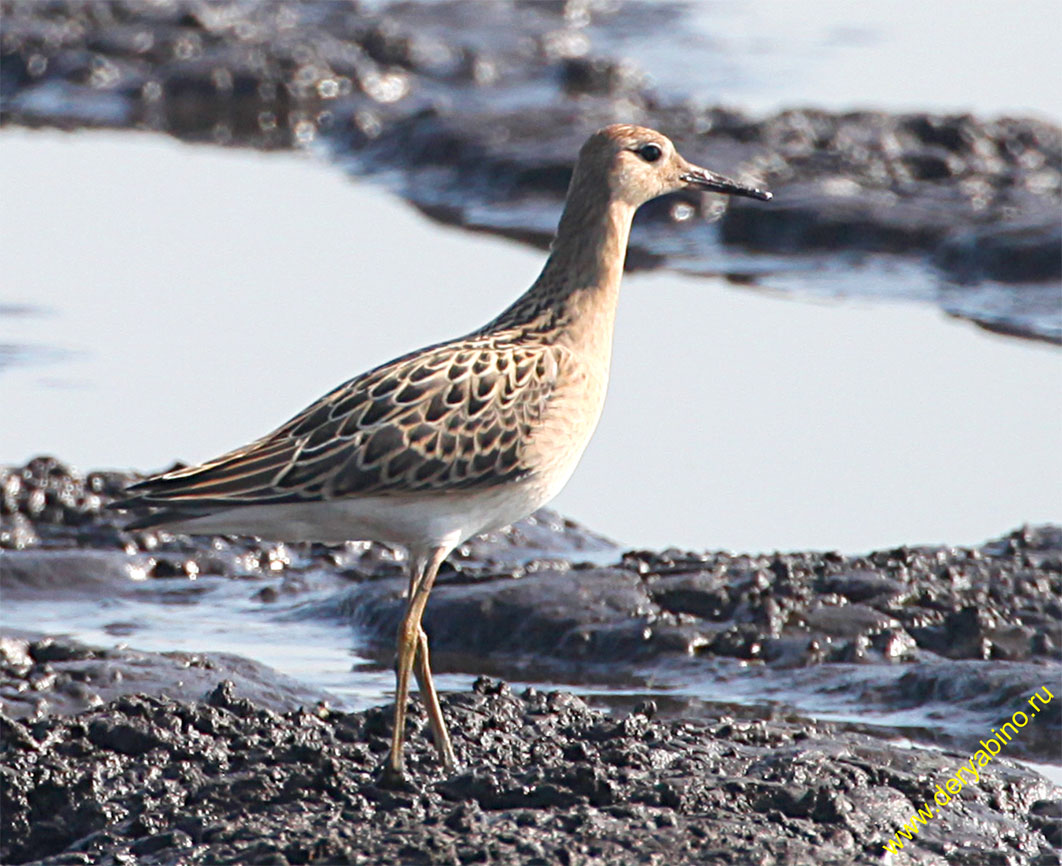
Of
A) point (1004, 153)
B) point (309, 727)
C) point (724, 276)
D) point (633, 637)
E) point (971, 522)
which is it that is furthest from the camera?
point (1004, 153)

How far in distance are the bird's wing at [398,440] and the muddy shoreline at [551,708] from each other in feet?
2.56

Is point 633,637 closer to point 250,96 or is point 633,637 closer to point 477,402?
point 477,402

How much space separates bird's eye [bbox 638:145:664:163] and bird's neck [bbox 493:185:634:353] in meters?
0.27

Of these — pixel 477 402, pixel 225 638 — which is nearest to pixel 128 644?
pixel 225 638

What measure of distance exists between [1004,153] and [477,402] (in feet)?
37.8

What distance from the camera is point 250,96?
2094cm

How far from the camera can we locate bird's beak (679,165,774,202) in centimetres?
829

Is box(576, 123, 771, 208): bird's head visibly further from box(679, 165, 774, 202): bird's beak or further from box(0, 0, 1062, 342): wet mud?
box(0, 0, 1062, 342): wet mud

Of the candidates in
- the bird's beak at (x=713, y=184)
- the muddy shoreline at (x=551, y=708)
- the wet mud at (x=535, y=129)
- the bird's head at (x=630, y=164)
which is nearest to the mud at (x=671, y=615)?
the muddy shoreline at (x=551, y=708)

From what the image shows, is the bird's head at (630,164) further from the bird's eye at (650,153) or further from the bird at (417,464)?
the bird at (417,464)

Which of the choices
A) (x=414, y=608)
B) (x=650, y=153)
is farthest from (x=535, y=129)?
(x=414, y=608)

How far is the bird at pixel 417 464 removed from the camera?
664cm

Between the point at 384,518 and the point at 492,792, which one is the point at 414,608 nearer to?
the point at 384,518

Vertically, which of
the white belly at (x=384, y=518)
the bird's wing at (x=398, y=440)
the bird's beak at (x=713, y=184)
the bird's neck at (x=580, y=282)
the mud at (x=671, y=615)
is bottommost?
the mud at (x=671, y=615)
